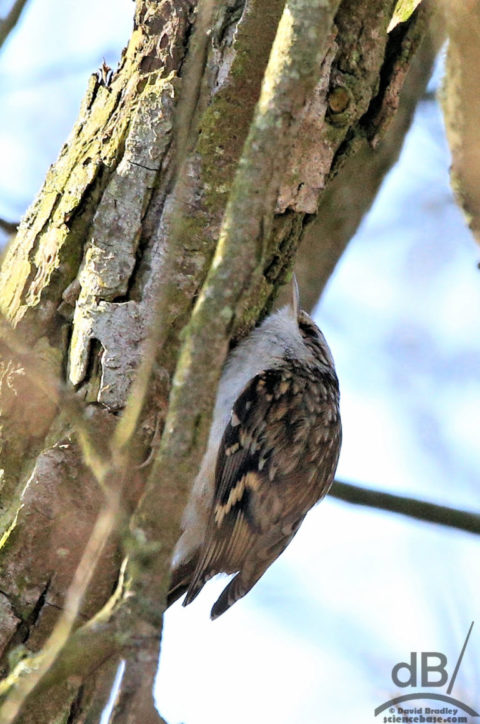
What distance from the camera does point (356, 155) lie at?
2.98 meters

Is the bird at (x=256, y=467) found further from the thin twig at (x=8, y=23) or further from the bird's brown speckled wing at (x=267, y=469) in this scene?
the thin twig at (x=8, y=23)

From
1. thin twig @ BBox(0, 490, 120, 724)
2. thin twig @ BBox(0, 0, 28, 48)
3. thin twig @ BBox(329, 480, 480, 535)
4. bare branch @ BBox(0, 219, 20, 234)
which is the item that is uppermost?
thin twig @ BBox(0, 0, 28, 48)

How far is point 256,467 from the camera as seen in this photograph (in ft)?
10.6

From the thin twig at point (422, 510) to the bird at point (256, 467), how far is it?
23 centimetres

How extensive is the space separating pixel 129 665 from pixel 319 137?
1606 millimetres

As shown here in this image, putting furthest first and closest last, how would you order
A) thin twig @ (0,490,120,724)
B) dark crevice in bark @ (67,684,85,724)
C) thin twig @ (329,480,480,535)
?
thin twig @ (329,480,480,535), dark crevice in bark @ (67,684,85,724), thin twig @ (0,490,120,724)

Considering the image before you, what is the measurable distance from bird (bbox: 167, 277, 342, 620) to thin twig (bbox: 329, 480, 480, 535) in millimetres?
226

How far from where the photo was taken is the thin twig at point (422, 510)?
2.99 metres

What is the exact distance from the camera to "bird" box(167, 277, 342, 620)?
3.14 metres

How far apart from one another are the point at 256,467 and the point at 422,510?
1.88ft

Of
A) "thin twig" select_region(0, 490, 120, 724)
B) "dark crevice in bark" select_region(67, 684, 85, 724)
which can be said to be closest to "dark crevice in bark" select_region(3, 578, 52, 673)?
"dark crevice in bark" select_region(67, 684, 85, 724)

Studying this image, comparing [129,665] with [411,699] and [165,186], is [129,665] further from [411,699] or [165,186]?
[411,699]

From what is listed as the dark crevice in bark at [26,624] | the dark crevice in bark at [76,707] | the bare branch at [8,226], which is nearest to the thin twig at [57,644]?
the dark crevice in bark at [26,624]

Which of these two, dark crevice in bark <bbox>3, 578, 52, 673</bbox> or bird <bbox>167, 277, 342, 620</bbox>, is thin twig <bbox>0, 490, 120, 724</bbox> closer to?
dark crevice in bark <bbox>3, 578, 52, 673</bbox>
